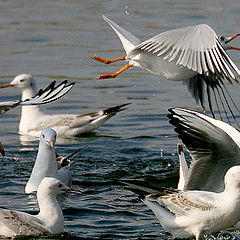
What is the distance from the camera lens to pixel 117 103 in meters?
14.1

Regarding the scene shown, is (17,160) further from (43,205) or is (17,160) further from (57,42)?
(57,42)

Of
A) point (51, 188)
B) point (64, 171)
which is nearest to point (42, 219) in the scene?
point (51, 188)

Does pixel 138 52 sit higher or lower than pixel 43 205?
higher

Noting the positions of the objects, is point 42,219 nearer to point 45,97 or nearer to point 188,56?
point 45,97

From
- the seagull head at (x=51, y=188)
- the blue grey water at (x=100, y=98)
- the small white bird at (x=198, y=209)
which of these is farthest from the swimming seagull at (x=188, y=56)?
the seagull head at (x=51, y=188)

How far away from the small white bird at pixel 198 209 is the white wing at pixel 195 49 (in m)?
1.72

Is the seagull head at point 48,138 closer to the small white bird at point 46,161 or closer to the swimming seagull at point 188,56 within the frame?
the small white bird at point 46,161

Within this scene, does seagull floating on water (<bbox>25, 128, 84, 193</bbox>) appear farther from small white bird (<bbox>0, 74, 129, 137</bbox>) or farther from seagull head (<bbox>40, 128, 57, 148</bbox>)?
small white bird (<bbox>0, 74, 129, 137</bbox>)

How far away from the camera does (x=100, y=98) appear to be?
567 inches

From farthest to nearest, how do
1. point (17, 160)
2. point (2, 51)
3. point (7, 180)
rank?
point (2, 51) → point (17, 160) → point (7, 180)

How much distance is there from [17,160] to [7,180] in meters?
1.07

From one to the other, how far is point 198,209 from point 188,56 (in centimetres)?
237

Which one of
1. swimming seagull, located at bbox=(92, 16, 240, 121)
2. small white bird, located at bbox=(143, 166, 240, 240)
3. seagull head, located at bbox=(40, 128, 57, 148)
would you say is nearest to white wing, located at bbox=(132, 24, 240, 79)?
swimming seagull, located at bbox=(92, 16, 240, 121)

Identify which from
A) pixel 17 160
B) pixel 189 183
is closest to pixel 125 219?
pixel 189 183
